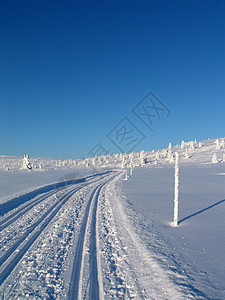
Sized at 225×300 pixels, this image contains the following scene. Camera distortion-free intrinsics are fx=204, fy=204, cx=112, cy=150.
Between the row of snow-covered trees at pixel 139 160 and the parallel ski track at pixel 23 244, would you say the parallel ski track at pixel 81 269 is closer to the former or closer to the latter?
the parallel ski track at pixel 23 244

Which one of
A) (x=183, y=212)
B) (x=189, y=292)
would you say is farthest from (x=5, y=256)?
(x=183, y=212)

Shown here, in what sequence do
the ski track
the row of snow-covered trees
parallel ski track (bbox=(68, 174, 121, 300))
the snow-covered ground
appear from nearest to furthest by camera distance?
1. parallel ski track (bbox=(68, 174, 121, 300))
2. the snow-covered ground
3. the ski track
4. the row of snow-covered trees

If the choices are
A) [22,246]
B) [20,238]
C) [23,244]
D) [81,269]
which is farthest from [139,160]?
[81,269]

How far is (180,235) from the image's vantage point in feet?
24.9

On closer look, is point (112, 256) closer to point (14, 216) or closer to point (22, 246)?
point (22, 246)

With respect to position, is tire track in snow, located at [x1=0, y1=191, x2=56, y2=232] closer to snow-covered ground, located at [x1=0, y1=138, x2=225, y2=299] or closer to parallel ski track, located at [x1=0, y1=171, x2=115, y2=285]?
snow-covered ground, located at [x1=0, y1=138, x2=225, y2=299]

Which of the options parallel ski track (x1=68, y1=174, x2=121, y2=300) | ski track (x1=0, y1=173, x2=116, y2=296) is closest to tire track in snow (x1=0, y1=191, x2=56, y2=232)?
ski track (x1=0, y1=173, x2=116, y2=296)

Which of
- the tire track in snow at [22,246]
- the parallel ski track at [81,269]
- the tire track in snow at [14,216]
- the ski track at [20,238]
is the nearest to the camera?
the parallel ski track at [81,269]

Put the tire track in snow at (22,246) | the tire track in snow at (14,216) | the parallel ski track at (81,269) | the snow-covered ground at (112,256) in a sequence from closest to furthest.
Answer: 1. the parallel ski track at (81,269)
2. the snow-covered ground at (112,256)
3. the tire track in snow at (22,246)
4. the tire track in snow at (14,216)

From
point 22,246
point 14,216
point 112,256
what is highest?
point 14,216

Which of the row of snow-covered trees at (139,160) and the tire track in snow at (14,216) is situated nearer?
the tire track in snow at (14,216)

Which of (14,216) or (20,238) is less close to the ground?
(14,216)

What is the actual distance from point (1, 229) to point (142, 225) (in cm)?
598

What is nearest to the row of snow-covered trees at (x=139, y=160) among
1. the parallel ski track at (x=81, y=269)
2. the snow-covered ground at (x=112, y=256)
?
the snow-covered ground at (x=112, y=256)
